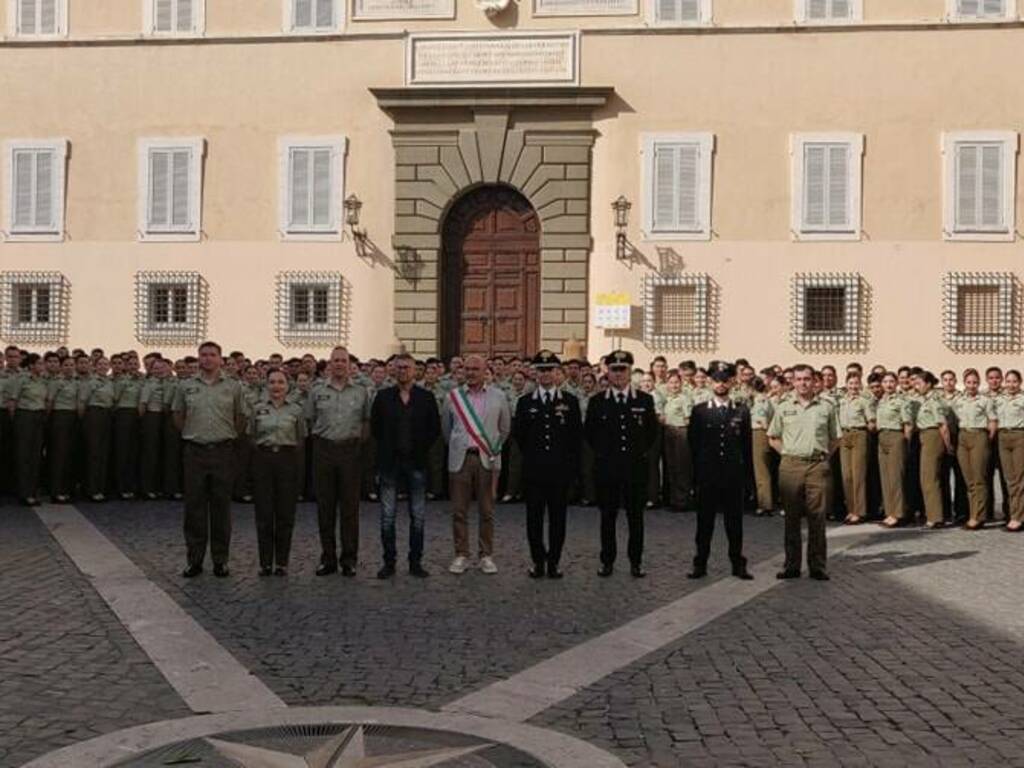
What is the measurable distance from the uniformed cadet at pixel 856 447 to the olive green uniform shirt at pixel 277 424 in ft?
24.4

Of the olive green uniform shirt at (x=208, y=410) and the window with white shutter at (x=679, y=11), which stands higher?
the window with white shutter at (x=679, y=11)

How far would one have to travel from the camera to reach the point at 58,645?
29.0 ft

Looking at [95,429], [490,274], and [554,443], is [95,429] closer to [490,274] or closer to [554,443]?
[554,443]

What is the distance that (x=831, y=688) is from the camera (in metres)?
7.88

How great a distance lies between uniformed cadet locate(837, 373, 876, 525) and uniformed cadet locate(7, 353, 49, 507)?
10.1 m

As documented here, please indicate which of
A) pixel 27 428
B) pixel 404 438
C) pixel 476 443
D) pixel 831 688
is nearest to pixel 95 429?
pixel 27 428

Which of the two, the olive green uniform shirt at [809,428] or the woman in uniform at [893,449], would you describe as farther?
the woman in uniform at [893,449]

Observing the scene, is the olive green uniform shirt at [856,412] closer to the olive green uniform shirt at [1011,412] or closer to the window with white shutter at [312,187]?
the olive green uniform shirt at [1011,412]

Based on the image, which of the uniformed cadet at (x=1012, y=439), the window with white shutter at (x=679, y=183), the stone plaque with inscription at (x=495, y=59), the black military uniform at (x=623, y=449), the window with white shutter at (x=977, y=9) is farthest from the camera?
the stone plaque with inscription at (x=495, y=59)

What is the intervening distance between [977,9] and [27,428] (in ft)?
57.1

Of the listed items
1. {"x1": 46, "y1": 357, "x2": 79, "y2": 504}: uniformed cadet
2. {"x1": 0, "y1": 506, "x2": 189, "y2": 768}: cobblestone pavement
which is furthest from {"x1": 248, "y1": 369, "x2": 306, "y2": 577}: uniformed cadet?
{"x1": 46, "y1": 357, "x2": 79, "y2": 504}: uniformed cadet

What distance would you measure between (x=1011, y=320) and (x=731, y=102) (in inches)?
245

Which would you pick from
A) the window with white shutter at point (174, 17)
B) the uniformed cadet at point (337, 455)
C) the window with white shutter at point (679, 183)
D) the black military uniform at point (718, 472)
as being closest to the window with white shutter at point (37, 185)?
the window with white shutter at point (174, 17)

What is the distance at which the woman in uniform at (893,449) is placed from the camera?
54.1ft
